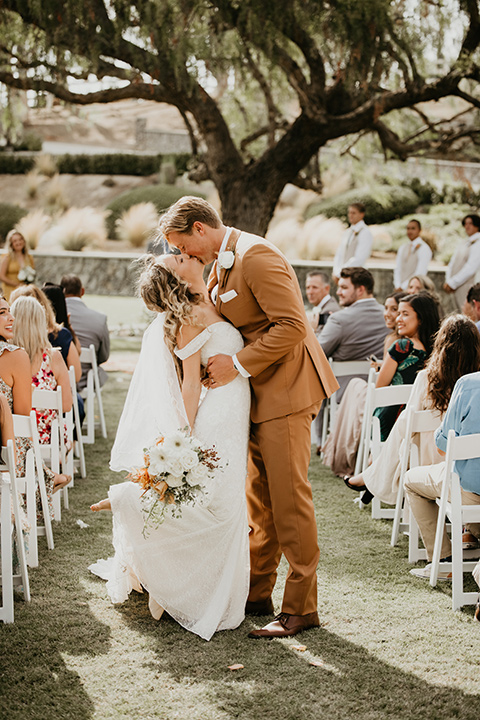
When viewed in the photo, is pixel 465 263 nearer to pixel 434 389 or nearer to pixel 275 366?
pixel 434 389

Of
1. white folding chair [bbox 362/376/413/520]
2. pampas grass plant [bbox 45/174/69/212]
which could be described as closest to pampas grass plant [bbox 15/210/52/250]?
pampas grass plant [bbox 45/174/69/212]

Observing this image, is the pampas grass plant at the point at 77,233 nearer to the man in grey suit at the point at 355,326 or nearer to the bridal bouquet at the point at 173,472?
the man in grey suit at the point at 355,326

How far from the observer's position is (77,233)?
21469mm

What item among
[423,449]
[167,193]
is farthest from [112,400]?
[167,193]

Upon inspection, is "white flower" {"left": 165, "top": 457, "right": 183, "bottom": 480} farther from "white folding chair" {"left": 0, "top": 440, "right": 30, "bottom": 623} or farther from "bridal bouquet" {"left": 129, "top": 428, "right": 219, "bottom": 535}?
"white folding chair" {"left": 0, "top": 440, "right": 30, "bottom": 623}

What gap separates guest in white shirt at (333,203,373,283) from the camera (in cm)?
1089

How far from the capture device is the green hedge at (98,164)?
30703 mm

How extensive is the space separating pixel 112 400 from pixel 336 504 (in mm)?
4501

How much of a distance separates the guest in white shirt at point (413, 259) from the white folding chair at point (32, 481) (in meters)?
7.72

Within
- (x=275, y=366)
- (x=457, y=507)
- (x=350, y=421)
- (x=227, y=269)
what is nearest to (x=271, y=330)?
(x=275, y=366)

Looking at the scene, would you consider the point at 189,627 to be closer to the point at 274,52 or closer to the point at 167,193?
the point at 274,52

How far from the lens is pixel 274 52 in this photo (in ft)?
31.4

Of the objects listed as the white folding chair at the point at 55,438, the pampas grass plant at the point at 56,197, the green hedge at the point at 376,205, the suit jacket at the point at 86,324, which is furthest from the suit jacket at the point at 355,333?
the pampas grass plant at the point at 56,197

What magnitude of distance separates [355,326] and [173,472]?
12.3 feet
